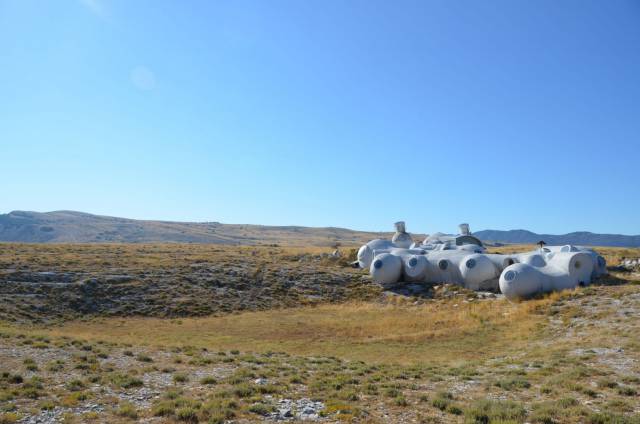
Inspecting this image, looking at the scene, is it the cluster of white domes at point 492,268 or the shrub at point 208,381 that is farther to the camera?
the cluster of white domes at point 492,268

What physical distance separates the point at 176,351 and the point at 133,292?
19220 mm

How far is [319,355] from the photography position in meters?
20.0

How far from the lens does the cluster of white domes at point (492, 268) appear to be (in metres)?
31.9

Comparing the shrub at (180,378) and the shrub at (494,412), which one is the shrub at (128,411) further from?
the shrub at (494,412)

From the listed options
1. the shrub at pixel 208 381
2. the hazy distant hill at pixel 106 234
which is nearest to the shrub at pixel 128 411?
the shrub at pixel 208 381

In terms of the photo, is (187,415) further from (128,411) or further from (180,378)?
(180,378)

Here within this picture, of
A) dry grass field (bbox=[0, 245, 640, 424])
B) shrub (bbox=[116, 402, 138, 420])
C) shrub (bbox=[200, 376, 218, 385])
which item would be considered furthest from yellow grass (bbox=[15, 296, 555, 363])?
shrub (bbox=[116, 402, 138, 420])

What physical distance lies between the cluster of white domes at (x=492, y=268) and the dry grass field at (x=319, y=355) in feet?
5.11

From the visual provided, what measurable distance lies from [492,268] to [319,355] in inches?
855

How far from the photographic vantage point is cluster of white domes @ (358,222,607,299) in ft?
105

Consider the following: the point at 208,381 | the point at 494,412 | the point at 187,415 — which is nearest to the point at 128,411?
the point at 187,415

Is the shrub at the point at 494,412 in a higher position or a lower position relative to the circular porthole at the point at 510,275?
lower

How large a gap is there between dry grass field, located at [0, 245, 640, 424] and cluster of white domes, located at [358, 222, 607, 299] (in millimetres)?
1559

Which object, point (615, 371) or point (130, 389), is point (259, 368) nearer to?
point (130, 389)
